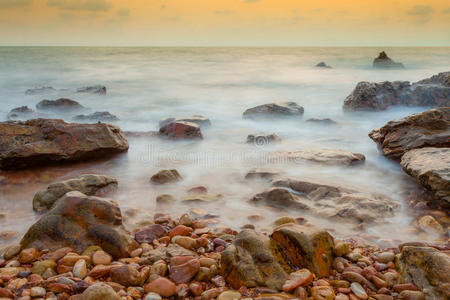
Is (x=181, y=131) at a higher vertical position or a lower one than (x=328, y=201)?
higher

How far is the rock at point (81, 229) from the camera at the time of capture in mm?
2756

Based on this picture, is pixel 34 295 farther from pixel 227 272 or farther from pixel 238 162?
pixel 238 162

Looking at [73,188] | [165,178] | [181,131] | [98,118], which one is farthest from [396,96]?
[73,188]

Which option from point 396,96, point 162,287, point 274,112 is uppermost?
point 396,96

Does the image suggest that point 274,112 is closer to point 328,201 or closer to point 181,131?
point 181,131

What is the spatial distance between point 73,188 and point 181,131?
11.3 ft

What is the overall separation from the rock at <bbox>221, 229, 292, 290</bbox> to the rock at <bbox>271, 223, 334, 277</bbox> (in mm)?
76

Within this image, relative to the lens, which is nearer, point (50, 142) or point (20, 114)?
point (50, 142)

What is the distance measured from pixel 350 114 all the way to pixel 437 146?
5.20m

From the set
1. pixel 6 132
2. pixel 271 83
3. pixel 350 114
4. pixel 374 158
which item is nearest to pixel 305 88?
pixel 271 83

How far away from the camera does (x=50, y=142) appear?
5.26 m

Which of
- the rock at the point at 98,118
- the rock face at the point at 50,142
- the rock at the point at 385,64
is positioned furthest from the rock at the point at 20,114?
the rock at the point at 385,64

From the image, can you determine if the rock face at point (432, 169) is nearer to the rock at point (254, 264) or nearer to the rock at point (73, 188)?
the rock at point (254, 264)

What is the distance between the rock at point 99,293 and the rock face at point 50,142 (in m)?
3.59
